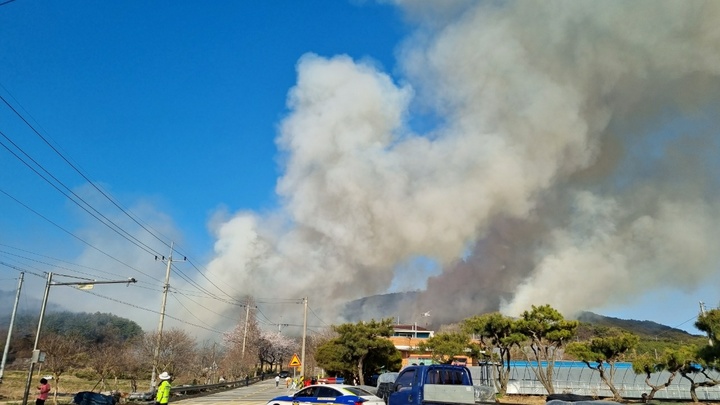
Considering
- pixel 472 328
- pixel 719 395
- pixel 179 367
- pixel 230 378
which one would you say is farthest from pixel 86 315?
pixel 719 395

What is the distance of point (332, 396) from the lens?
17.8 m

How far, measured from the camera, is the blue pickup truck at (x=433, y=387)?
1488cm

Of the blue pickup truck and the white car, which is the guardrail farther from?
the blue pickup truck

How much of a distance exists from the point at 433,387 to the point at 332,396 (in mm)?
4461

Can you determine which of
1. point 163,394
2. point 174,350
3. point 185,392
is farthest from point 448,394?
point 174,350

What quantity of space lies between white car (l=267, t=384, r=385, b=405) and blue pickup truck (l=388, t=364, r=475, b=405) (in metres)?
0.88

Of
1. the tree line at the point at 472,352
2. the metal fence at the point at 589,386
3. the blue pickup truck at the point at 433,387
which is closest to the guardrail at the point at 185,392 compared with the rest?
the tree line at the point at 472,352

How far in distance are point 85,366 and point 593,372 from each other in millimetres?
59572

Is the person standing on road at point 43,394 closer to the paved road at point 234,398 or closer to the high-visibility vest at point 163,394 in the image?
the high-visibility vest at point 163,394

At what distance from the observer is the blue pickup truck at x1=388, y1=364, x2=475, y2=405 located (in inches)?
586

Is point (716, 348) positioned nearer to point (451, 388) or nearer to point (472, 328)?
point (451, 388)

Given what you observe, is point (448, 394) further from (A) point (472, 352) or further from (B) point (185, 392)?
→ (A) point (472, 352)

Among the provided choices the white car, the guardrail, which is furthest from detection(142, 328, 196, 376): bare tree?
the white car

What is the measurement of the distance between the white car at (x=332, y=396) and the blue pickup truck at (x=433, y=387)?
0.88 metres
